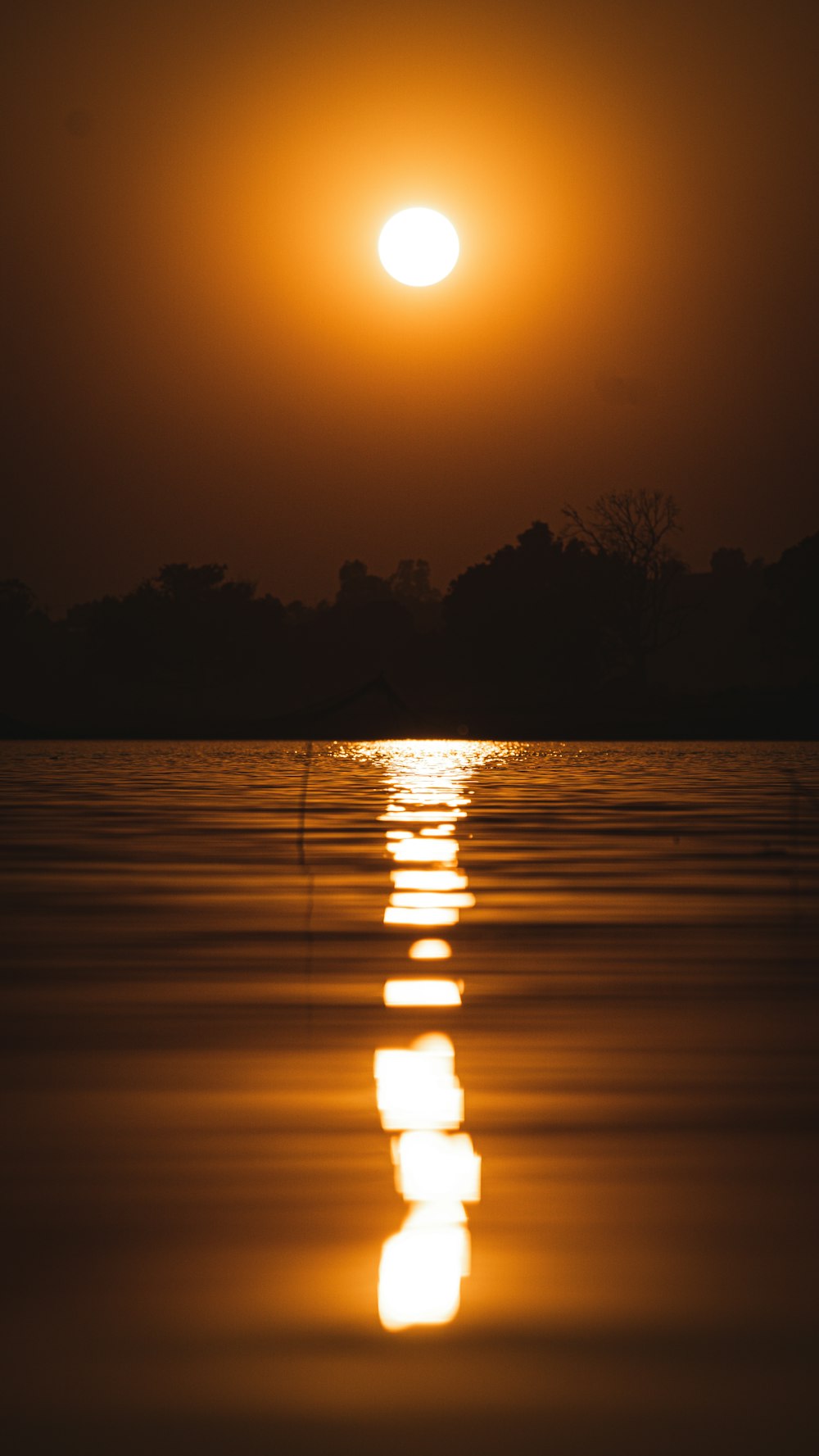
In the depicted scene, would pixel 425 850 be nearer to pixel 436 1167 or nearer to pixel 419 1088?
pixel 419 1088

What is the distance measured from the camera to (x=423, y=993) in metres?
11.1

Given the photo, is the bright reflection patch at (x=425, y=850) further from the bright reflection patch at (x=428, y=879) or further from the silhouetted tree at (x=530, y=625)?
the silhouetted tree at (x=530, y=625)

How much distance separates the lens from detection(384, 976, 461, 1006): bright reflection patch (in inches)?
424

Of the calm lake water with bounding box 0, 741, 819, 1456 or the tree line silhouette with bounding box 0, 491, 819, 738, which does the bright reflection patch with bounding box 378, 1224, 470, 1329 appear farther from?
the tree line silhouette with bounding box 0, 491, 819, 738

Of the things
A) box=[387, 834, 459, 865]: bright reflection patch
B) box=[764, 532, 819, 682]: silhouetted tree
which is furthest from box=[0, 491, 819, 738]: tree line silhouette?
box=[387, 834, 459, 865]: bright reflection patch

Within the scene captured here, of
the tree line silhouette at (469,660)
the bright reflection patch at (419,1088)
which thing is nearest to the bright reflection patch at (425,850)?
the bright reflection patch at (419,1088)

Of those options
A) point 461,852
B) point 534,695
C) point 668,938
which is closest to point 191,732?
point 534,695

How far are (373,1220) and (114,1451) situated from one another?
1887 mm

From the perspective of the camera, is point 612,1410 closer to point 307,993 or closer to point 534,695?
point 307,993

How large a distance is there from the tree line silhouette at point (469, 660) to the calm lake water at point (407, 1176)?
229 feet

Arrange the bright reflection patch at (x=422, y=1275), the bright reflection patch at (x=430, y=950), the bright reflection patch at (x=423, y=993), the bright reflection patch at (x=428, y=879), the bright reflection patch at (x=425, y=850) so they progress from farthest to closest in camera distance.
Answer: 1. the bright reflection patch at (x=425, y=850)
2. the bright reflection patch at (x=428, y=879)
3. the bright reflection patch at (x=430, y=950)
4. the bright reflection patch at (x=423, y=993)
5. the bright reflection patch at (x=422, y=1275)

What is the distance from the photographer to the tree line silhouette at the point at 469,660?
401 ft

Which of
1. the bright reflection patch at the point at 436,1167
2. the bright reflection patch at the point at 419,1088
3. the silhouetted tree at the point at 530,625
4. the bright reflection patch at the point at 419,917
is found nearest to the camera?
the bright reflection patch at the point at 436,1167

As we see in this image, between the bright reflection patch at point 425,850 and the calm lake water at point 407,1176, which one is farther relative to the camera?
the bright reflection patch at point 425,850
